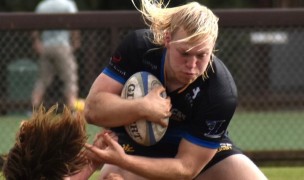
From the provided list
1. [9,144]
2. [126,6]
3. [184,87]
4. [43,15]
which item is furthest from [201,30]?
[126,6]

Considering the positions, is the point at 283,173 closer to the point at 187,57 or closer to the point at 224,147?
the point at 224,147

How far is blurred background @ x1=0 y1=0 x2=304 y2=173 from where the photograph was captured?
8.34 m

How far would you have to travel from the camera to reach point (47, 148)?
476 centimetres

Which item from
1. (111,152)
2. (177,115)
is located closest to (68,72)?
(177,115)

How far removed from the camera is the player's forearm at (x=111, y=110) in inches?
203

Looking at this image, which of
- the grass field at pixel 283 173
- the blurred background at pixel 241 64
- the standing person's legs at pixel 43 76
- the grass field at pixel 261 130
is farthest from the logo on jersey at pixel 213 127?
the standing person's legs at pixel 43 76

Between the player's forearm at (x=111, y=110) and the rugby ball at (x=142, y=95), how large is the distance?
48 millimetres

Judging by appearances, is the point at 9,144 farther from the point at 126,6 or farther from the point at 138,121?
→ the point at 126,6

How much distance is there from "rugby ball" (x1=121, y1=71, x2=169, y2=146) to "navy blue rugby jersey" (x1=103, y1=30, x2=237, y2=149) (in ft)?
0.23

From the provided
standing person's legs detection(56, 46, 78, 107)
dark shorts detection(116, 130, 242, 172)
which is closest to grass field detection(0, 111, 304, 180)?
standing person's legs detection(56, 46, 78, 107)

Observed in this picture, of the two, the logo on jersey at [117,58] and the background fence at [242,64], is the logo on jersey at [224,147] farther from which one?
the background fence at [242,64]

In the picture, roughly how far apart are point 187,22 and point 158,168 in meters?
0.72

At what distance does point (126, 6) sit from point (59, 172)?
1068 cm

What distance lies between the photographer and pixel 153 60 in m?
5.33
